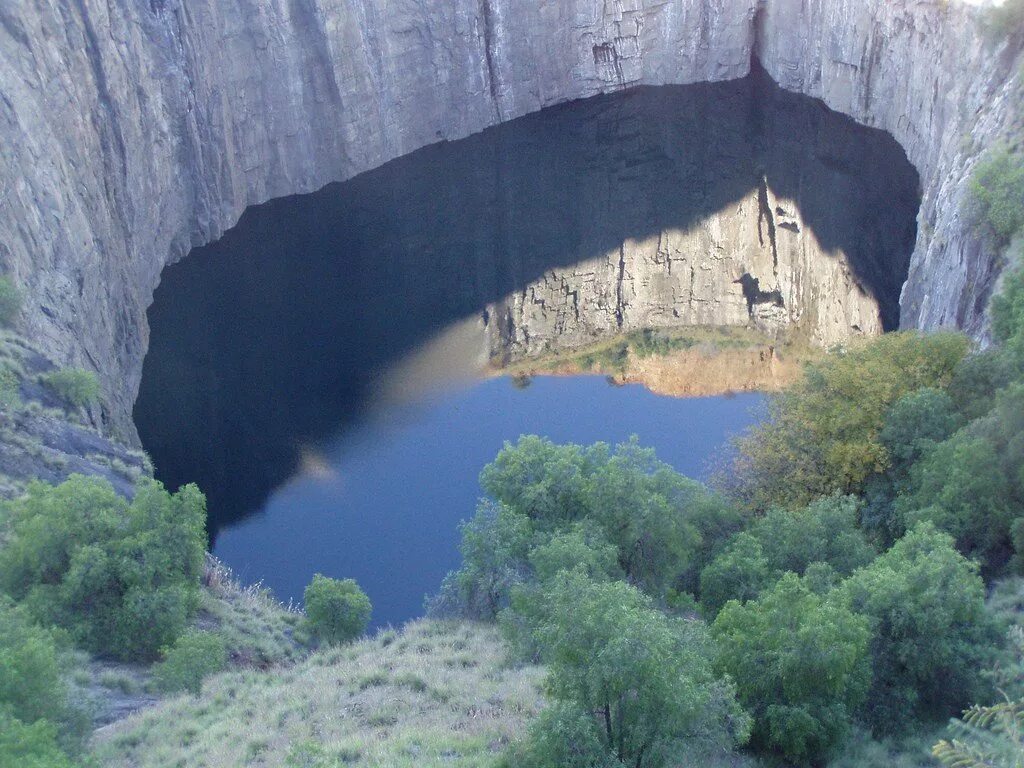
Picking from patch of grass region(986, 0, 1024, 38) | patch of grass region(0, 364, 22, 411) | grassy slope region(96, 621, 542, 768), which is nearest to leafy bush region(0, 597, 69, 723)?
grassy slope region(96, 621, 542, 768)

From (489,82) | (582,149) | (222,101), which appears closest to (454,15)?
(489,82)

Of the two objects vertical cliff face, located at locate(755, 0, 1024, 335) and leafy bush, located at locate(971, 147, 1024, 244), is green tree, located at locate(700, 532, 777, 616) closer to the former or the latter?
vertical cliff face, located at locate(755, 0, 1024, 335)

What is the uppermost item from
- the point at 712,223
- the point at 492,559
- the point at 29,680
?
the point at 712,223

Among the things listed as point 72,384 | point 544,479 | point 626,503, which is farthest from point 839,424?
point 72,384

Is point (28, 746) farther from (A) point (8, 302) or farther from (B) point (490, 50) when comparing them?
(B) point (490, 50)

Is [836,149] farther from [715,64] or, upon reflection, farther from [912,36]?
[715,64]

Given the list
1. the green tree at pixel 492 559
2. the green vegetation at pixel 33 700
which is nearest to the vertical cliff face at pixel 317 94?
the green tree at pixel 492 559

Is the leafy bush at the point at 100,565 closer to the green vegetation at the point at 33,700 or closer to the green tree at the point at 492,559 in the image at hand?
the green vegetation at the point at 33,700

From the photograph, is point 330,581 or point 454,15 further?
point 454,15
